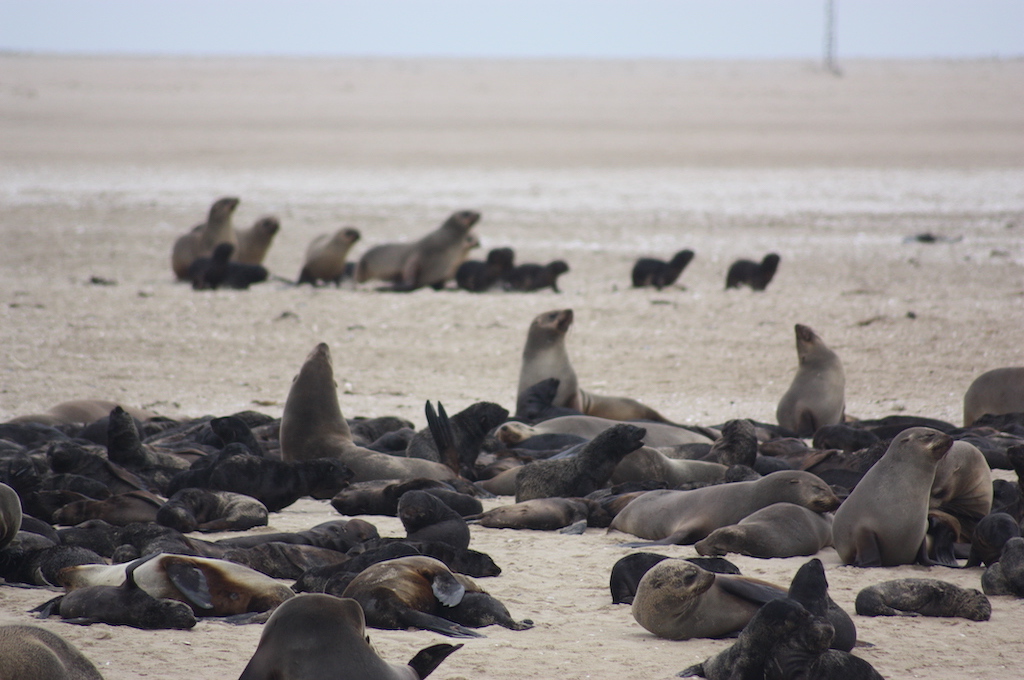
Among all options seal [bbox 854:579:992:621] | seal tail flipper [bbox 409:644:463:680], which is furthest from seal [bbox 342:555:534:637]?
seal [bbox 854:579:992:621]

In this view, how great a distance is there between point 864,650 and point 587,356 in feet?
22.0

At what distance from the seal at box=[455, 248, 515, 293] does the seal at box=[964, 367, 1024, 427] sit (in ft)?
21.6

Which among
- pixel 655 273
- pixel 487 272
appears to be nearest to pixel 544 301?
pixel 487 272

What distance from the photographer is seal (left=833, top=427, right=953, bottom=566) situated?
14.7ft

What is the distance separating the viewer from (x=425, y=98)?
2244 inches

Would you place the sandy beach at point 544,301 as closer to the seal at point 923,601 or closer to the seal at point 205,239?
the seal at point 923,601

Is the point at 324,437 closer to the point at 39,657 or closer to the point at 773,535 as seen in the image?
the point at 773,535

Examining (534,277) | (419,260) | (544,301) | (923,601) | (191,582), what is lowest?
(923,601)

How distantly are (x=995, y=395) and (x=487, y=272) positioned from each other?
6966mm

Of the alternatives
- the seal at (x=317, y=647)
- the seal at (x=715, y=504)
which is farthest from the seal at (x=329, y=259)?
the seal at (x=317, y=647)

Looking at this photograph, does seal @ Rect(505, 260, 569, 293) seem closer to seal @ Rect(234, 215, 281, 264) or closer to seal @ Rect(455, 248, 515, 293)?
seal @ Rect(455, 248, 515, 293)

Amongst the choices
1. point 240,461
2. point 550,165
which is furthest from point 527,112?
point 240,461

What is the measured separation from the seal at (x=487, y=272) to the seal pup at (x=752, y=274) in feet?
8.64

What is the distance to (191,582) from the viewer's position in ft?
12.1
